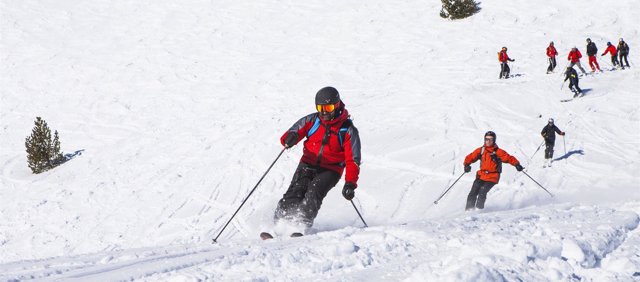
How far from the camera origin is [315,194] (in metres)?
6.27

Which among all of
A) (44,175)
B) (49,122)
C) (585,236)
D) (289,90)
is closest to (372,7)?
(289,90)

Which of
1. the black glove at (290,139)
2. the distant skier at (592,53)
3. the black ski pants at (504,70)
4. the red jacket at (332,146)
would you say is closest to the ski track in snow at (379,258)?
the red jacket at (332,146)

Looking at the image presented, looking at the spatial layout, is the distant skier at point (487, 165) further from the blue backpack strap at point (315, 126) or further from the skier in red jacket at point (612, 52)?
the skier in red jacket at point (612, 52)

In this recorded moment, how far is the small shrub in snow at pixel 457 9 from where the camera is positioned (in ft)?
86.3

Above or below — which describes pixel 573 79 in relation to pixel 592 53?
below

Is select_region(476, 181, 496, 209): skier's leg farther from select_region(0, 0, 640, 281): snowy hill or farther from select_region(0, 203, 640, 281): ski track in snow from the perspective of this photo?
→ select_region(0, 203, 640, 281): ski track in snow

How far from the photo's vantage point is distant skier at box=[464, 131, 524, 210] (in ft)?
28.9

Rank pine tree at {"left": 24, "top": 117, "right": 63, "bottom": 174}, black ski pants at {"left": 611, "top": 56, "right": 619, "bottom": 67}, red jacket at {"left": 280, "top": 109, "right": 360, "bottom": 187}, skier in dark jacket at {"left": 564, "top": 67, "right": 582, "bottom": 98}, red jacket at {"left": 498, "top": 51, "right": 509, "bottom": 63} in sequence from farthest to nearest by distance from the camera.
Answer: black ski pants at {"left": 611, "top": 56, "right": 619, "bottom": 67} → red jacket at {"left": 498, "top": 51, "right": 509, "bottom": 63} → skier in dark jacket at {"left": 564, "top": 67, "right": 582, "bottom": 98} → pine tree at {"left": 24, "top": 117, "right": 63, "bottom": 174} → red jacket at {"left": 280, "top": 109, "right": 360, "bottom": 187}

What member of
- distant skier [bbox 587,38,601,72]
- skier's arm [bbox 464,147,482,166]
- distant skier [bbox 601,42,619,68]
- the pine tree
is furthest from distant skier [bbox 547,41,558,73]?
the pine tree

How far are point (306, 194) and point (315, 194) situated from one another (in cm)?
12

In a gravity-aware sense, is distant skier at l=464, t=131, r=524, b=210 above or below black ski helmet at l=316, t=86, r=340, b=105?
below

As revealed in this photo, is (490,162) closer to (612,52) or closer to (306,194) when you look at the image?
(306,194)

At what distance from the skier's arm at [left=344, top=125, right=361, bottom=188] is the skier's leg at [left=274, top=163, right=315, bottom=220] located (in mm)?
629

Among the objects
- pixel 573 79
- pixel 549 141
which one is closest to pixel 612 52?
pixel 573 79
